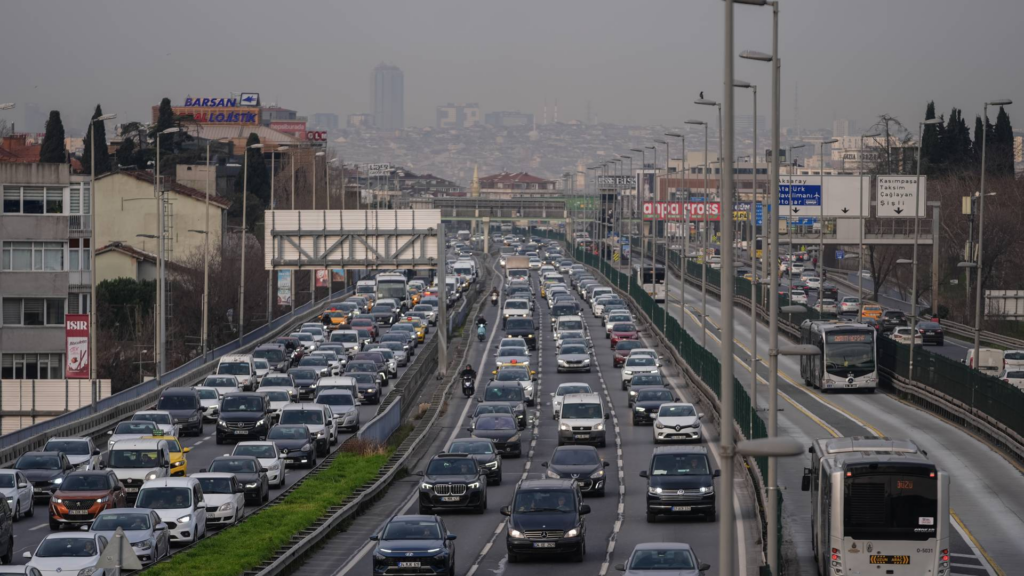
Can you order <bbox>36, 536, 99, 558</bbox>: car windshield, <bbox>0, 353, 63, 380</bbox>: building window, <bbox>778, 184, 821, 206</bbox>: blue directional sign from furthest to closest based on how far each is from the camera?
<bbox>778, 184, 821, 206</bbox>: blue directional sign → <bbox>0, 353, 63, 380</bbox>: building window → <bbox>36, 536, 99, 558</bbox>: car windshield

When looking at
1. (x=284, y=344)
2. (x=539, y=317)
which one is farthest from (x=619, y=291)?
(x=284, y=344)

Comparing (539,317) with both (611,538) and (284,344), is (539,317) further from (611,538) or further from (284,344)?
(611,538)

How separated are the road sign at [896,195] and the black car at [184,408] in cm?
4117

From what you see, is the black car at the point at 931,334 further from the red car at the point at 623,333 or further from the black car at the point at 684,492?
the black car at the point at 684,492

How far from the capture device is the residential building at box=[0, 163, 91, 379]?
2746 inches

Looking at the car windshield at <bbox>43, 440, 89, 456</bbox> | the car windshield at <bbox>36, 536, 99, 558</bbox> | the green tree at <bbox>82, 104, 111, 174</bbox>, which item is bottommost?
the car windshield at <bbox>43, 440, 89, 456</bbox>

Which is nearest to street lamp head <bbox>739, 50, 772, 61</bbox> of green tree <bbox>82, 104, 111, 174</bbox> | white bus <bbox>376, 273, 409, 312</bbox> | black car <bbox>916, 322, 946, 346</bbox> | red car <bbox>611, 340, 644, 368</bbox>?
red car <bbox>611, 340, 644, 368</bbox>

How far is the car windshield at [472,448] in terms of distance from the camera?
40062 millimetres

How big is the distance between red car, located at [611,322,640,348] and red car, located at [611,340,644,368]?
3.85m

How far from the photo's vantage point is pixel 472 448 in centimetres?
4044

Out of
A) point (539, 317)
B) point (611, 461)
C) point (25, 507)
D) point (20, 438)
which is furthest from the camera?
point (539, 317)

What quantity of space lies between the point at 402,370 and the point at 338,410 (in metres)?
20.0

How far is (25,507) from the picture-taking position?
115 feet

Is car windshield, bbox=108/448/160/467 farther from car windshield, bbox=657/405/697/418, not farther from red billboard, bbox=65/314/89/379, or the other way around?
red billboard, bbox=65/314/89/379
